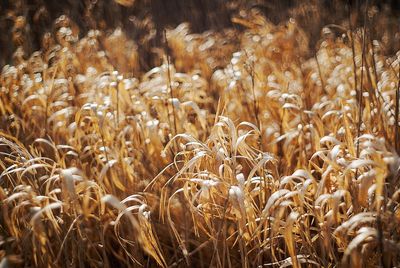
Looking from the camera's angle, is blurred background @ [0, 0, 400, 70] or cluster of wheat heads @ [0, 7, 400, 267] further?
blurred background @ [0, 0, 400, 70]

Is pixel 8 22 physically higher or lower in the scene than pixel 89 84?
higher

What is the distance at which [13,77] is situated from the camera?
1.85 metres

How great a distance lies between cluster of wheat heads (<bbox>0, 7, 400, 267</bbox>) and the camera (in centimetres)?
80

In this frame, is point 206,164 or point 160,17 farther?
point 160,17

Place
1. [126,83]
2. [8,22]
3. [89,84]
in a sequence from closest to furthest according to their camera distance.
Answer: [126,83], [89,84], [8,22]

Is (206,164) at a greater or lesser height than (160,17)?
lesser

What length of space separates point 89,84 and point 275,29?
1.30 metres

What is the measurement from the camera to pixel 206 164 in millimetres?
973

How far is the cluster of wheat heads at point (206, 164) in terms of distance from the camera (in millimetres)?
796

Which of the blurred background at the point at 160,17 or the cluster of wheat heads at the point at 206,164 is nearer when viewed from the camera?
the cluster of wheat heads at the point at 206,164

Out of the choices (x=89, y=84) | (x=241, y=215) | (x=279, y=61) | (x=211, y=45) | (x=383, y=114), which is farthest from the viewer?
(x=211, y=45)

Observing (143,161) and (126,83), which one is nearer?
(143,161)

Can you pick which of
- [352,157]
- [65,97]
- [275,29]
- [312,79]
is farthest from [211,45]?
[352,157]

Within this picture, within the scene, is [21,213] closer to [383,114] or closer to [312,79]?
[383,114]
